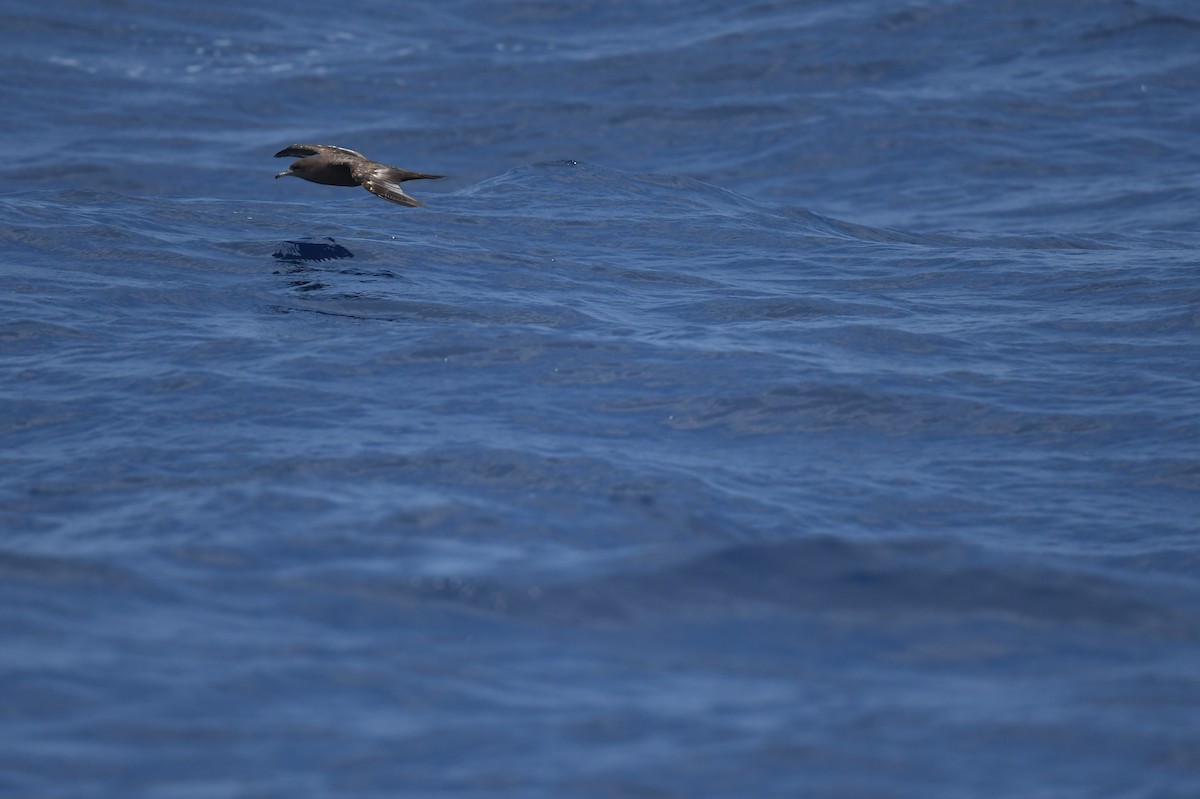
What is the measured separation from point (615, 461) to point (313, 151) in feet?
20.6

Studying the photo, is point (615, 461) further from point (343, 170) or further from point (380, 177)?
point (343, 170)

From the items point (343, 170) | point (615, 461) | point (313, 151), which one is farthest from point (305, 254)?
point (615, 461)

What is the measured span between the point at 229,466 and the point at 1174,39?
17475 millimetres

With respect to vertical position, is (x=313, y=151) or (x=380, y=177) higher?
(x=313, y=151)

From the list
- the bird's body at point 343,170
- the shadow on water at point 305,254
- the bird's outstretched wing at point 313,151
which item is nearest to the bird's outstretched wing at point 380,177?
the bird's body at point 343,170

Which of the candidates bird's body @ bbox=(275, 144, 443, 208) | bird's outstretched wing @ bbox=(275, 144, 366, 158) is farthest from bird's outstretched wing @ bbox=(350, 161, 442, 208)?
bird's outstretched wing @ bbox=(275, 144, 366, 158)

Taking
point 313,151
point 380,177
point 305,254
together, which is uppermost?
point 313,151

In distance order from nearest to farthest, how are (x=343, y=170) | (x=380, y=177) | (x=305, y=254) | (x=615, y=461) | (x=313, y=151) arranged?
(x=615, y=461)
(x=305, y=254)
(x=380, y=177)
(x=343, y=170)
(x=313, y=151)

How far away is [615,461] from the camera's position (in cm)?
915

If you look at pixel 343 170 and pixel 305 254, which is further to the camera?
pixel 343 170

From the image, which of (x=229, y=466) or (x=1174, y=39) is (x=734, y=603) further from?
(x=1174, y=39)

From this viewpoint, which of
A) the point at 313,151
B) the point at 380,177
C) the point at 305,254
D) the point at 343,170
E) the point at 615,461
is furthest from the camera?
the point at 313,151

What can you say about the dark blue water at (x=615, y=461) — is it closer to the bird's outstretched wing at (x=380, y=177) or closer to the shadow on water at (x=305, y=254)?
the shadow on water at (x=305, y=254)

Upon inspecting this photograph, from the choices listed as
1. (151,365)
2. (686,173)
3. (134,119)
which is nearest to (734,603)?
(151,365)
